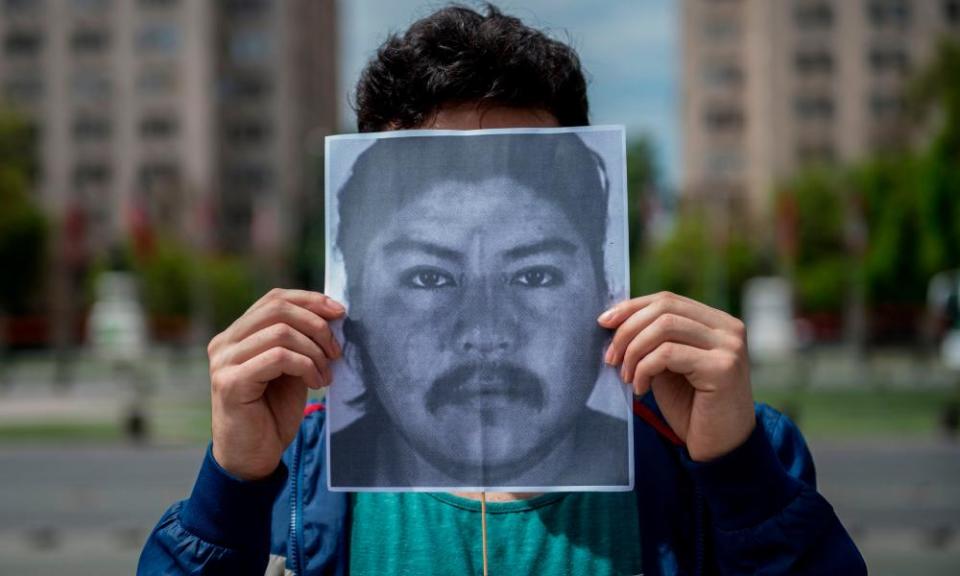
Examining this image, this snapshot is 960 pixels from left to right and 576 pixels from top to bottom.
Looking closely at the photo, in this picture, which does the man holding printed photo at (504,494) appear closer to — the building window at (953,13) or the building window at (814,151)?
the building window at (814,151)

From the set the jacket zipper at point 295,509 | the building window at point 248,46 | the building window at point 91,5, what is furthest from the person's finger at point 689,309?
the building window at point 248,46

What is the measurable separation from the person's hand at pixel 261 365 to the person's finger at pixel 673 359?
49cm

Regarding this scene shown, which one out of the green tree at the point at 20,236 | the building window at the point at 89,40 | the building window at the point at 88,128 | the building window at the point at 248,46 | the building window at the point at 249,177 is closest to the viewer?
the green tree at the point at 20,236

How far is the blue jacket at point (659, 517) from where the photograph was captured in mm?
1525

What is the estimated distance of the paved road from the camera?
7.66 m

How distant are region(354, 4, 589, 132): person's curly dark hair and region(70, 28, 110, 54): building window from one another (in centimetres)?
7506

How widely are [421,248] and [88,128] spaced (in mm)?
74054

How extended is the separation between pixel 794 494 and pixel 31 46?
77.1 meters

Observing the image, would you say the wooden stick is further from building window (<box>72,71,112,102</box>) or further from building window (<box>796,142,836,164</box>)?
building window (<box>72,71,112,102</box>)

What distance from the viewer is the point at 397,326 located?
1.64 m

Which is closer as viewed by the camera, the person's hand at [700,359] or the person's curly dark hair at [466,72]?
the person's hand at [700,359]

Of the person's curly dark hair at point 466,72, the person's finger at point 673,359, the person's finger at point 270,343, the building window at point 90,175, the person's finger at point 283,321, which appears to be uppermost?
the building window at point 90,175

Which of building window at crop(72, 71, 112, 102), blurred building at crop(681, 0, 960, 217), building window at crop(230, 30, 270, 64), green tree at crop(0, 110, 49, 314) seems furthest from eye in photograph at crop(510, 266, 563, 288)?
building window at crop(230, 30, 270, 64)

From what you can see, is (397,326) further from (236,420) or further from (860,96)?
(860,96)
